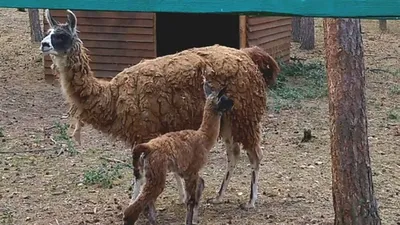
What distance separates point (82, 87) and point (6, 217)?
52.3 inches

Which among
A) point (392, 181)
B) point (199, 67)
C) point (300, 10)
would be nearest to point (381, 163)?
point (392, 181)

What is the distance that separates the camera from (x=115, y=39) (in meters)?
13.2

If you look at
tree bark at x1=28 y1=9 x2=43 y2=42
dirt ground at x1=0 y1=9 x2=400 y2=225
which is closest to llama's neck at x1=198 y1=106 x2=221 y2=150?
dirt ground at x1=0 y1=9 x2=400 y2=225

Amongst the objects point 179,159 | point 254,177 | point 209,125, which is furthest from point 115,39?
point 179,159

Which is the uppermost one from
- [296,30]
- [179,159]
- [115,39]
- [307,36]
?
[179,159]

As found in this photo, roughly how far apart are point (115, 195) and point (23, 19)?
16.1 metres

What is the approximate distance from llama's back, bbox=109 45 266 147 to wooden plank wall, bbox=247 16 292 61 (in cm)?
635

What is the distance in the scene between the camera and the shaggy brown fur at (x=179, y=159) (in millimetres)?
5242

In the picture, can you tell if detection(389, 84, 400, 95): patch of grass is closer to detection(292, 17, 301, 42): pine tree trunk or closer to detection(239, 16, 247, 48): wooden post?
detection(239, 16, 247, 48): wooden post

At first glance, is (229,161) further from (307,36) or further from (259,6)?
(307,36)

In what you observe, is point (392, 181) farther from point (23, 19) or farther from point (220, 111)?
point (23, 19)

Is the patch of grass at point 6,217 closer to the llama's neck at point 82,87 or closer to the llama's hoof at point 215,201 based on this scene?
the llama's neck at point 82,87

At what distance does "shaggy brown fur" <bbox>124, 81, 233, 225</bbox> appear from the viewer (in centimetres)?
524

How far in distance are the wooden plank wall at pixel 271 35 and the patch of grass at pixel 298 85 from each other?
38 cm
